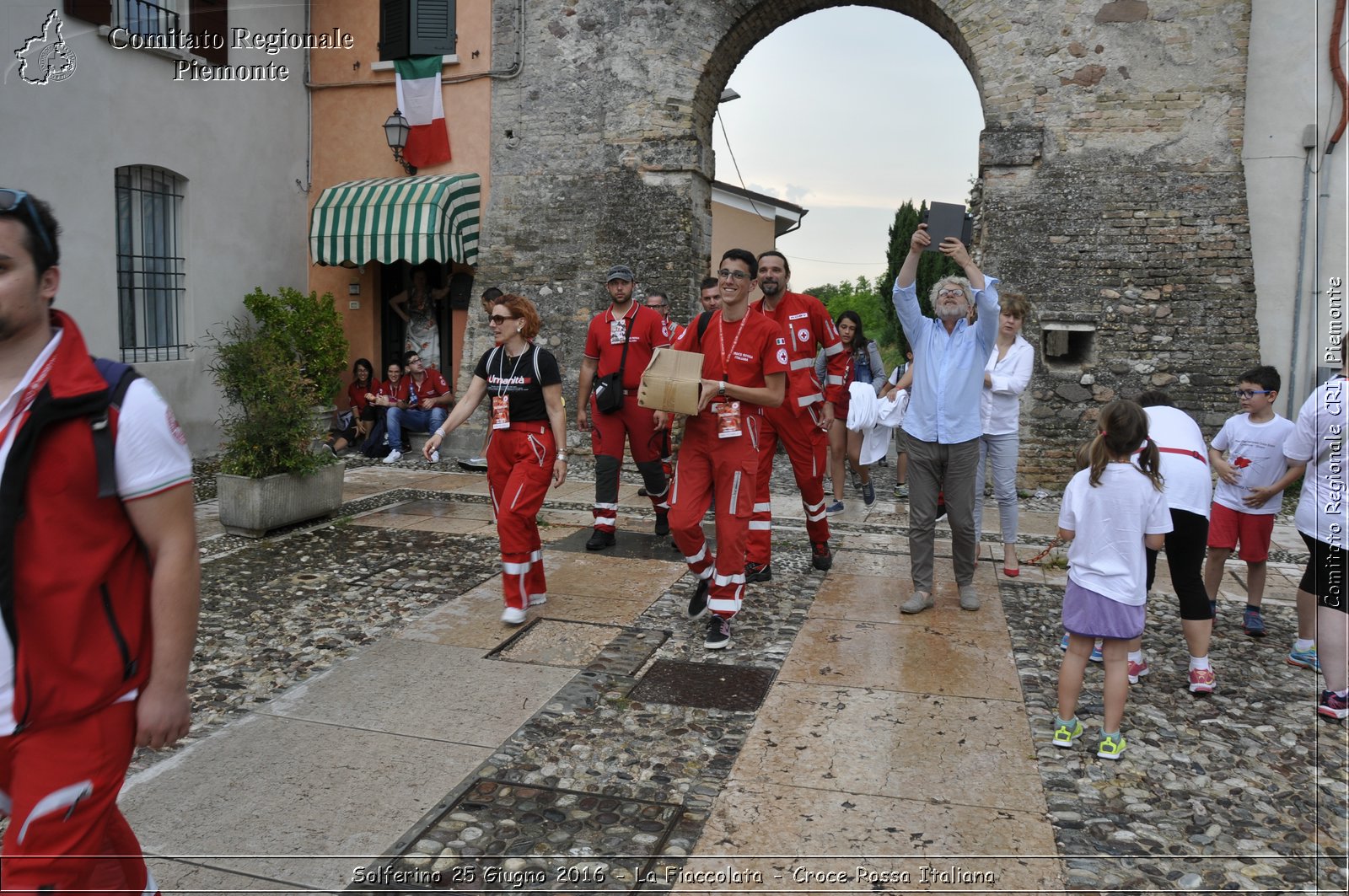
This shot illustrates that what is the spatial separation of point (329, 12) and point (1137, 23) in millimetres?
9939

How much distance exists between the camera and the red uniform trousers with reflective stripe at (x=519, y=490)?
5.46 m

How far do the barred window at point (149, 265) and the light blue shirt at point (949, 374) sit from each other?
879 cm

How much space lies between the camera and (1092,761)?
398cm

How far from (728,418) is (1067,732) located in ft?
Answer: 7.21

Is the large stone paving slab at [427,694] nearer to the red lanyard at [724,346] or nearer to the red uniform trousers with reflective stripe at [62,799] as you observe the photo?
the red lanyard at [724,346]

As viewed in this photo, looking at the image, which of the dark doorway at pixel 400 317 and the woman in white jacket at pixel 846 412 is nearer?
the woman in white jacket at pixel 846 412

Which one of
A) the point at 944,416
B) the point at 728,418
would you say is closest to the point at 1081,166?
the point at 944,416

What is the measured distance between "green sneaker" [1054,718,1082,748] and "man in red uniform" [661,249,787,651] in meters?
1.75

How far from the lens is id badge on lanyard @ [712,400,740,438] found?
16.9 feet

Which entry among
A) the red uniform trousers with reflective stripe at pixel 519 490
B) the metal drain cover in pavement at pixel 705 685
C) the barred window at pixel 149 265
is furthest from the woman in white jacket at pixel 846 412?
the barred window at pixel 149 265

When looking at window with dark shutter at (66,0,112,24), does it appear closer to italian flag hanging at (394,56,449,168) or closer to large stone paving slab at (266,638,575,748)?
italian flag hanging at (394,56,449,168)

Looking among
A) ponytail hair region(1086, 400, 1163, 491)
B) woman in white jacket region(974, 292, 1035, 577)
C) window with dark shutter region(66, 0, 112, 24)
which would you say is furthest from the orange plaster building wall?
ponytail hair region(1086, 400, 1163, 491)

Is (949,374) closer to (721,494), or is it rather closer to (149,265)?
(721,494)

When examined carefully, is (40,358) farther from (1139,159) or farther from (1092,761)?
(1139,159)
